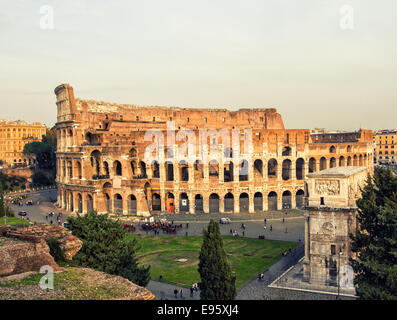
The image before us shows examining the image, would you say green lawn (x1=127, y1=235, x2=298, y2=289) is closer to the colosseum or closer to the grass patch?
the colosseum

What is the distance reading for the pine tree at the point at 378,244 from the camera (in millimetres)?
20766

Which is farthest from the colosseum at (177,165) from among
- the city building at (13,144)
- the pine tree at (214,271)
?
the city building at (13,144)

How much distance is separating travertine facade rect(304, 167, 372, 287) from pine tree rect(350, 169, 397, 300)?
1.17 metres

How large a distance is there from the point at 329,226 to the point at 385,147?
117m

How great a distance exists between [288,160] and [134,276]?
42549 mm

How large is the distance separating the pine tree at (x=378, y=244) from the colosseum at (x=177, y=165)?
2961cm

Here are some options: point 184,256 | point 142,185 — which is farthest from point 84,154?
point 184,256

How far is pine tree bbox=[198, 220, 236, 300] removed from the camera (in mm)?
22547

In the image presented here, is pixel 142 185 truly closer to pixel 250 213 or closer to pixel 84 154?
pixel 84 154

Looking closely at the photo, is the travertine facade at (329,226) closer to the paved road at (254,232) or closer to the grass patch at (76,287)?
the paved road at (254,232)

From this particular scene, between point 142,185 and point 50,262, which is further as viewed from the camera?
point 142,185

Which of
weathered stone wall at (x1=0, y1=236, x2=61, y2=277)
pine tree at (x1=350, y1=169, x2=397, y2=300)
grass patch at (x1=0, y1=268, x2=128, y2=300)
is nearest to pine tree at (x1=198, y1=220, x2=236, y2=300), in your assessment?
pine tree at (x1=350, y1=169, x2=397, y2=300)

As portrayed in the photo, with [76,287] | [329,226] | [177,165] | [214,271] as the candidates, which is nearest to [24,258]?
[76,287]
